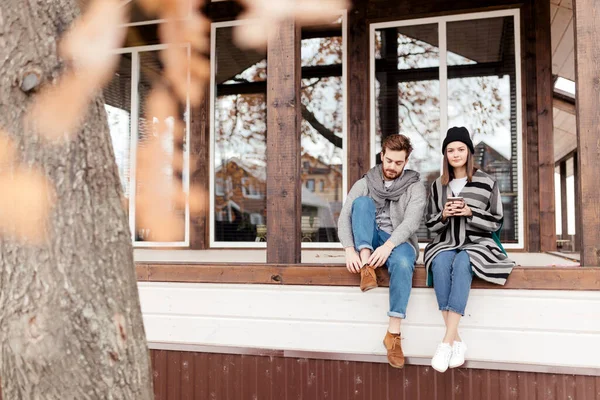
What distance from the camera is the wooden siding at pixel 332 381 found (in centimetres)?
274

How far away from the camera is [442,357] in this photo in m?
2.58

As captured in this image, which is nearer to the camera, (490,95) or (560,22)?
(490,95)

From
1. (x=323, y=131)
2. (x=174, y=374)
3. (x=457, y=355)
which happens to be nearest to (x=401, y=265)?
(x=457, y=355)

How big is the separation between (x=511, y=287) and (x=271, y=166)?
1357 millimetres

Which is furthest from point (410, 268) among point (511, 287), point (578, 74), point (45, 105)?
point (45, 105)

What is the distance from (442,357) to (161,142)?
154 inches

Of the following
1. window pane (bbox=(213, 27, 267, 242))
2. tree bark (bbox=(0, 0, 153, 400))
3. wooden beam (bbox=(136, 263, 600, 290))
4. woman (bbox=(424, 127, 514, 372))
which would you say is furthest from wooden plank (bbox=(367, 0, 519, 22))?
tree bark (bbox=(0, 0, 153, 400))

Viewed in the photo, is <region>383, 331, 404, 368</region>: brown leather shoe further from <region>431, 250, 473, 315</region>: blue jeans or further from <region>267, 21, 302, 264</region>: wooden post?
<region>267, 21, 302, 264</region>: wooden post

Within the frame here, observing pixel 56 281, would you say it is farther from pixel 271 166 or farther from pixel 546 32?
pixel 546 32

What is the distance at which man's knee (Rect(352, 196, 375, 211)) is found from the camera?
285 centimetres

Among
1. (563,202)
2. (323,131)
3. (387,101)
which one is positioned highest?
(387,101)

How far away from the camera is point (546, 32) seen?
485 centimetres

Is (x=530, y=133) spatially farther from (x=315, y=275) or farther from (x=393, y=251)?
(x=315, y=275)

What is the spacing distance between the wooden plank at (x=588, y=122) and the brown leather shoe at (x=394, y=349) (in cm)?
95
